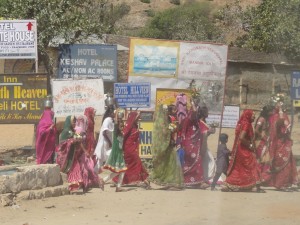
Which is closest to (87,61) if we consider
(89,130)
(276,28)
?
(89,130)

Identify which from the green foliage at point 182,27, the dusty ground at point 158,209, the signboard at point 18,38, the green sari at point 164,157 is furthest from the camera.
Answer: the green foliage at point 182,27

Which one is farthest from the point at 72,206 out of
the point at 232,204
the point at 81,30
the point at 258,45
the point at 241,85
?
the point at 258,45

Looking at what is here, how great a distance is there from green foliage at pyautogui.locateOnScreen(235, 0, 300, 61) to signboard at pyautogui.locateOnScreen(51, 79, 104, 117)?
7.68 m

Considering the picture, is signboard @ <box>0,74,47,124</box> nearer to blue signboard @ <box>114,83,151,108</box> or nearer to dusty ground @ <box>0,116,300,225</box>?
blue signboard @ <box>114,83,151,108</box>

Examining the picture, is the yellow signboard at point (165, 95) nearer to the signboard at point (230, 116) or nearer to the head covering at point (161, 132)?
the signboard at point (230, 116)

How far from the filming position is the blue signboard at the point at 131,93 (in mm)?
13992

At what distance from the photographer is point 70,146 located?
1127cm

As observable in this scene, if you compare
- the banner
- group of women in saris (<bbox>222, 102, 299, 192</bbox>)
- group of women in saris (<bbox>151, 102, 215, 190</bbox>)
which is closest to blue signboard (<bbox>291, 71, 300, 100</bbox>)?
the banner

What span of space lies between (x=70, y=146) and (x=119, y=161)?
80cm

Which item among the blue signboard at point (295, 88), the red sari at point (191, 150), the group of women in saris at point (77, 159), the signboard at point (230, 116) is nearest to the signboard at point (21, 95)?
the group of women in saris at point (77, 159)

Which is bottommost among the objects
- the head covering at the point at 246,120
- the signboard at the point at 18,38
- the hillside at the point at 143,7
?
the head covering at the point at 246,120

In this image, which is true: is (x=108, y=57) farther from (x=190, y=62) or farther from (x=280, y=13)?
(x=280, y=13)

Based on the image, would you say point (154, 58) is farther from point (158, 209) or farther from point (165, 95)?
point (158, 209)

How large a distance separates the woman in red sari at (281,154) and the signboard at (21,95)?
485cm
